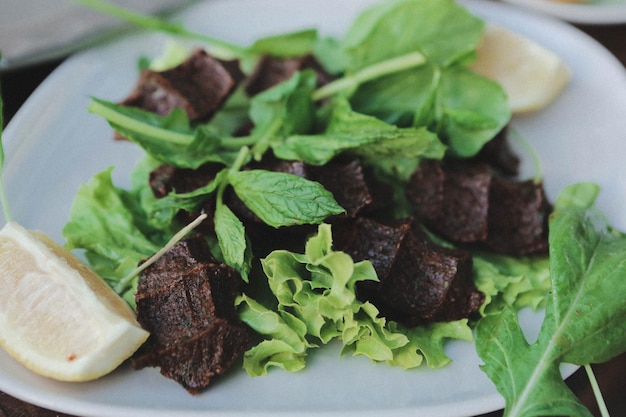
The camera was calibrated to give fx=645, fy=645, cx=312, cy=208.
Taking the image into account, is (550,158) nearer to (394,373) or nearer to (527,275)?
(527,275)

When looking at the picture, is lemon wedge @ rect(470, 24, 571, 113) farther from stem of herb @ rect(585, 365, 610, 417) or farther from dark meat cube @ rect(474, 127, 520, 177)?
stem of herb @ rect(585, 365, 610, 417)

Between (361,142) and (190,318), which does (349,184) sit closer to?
(361,142)

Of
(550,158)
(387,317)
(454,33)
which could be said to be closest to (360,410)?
(387,317)

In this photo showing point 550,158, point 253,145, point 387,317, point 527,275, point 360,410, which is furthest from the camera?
point 550,158

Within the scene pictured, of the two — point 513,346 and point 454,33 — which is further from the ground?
point 454,33

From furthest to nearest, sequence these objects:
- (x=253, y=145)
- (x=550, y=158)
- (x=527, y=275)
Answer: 1. (x=550, y=158)
2. (x=253, y=145)
3. (x=527, y=275)

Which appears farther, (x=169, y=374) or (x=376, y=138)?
(x=376, y=138)

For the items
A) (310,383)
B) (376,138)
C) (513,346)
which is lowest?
(310,383)
